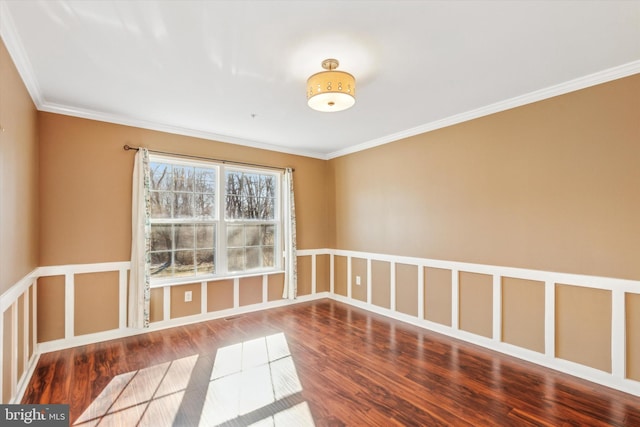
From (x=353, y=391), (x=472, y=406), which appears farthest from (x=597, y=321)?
(x=353, y=391)

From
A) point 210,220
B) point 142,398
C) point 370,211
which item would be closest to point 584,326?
point 370,211

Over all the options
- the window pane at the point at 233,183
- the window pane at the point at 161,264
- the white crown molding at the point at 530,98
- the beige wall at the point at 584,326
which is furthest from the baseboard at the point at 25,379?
the white crown molding at the point at 530,98

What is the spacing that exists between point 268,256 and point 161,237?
5.04ft

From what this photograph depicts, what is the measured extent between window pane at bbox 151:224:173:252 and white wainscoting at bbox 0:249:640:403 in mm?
410

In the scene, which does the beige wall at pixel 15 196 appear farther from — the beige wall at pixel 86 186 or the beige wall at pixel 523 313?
the beige wall at pixel 523 313

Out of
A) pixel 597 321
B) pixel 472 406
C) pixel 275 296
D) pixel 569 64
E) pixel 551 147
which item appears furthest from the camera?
pixel 275 296

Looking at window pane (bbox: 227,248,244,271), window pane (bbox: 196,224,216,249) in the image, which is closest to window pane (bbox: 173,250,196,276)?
window pane (bbox: 196,224,216,249)

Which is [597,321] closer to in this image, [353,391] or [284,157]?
[353,391]

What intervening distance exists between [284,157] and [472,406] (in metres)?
3.82

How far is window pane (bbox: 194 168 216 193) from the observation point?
13.0ft

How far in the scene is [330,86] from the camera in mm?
2162

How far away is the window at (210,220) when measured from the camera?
3701 millimetres

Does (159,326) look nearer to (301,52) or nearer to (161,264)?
(161,264)

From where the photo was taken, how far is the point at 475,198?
127 inches
